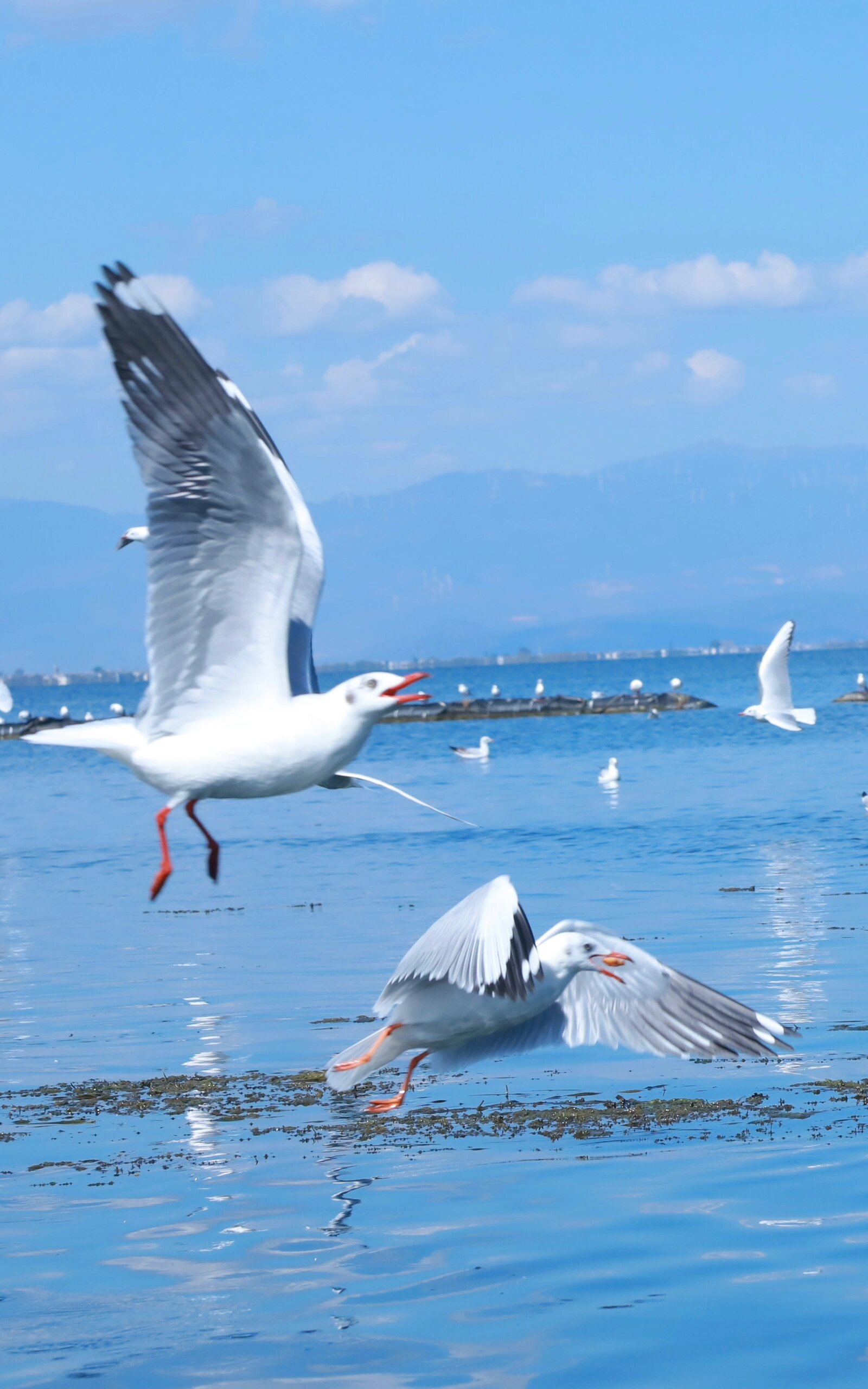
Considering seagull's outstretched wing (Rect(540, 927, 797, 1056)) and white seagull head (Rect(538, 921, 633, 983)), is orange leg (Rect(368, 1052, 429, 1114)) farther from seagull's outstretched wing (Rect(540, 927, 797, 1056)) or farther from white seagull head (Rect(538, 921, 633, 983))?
white seagull head (Rect(538, 921, 633, 983))

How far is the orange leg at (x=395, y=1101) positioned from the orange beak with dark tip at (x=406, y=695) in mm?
5540

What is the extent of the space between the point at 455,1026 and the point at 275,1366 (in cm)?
310

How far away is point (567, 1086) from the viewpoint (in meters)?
13.3

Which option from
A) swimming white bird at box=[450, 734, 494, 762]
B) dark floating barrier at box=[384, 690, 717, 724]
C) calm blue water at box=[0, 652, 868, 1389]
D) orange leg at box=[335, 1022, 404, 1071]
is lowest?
calm blue water at box=[0, 652, 868, 1389]

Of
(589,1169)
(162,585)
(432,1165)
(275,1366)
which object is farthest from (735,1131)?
(162,585)

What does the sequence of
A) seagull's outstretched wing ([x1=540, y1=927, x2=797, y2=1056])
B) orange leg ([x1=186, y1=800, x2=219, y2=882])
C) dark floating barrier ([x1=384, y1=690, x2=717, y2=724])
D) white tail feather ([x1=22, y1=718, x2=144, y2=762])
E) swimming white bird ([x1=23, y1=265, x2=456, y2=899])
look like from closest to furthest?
orange leg ([x1=186, y1=800, x2=219, y2=882]) < swimming white bird ([x1=23, y1=265, x2=456, y2=899]) < white tail feather ([x1=22, y1=718, x2=144, y2=762]) < seagull's outstretched wing ([x1=540, y1=927, x2=797, y2=1056]) < dark floating barrier ([x1=384, y1=690, x2=717, y2=724])

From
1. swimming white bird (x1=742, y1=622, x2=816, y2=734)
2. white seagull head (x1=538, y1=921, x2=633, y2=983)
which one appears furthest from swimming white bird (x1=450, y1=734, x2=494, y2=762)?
white seagull head (x1=538, y1=921, x2=633, y2=983)

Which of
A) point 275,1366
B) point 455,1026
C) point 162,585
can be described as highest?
point 162,585

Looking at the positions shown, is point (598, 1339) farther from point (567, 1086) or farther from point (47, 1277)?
point (567, 1086)

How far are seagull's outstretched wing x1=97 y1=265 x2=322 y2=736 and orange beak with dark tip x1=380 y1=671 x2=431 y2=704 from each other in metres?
0.64

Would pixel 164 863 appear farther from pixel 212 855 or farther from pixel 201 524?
pixel 201 524

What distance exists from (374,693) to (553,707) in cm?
8357

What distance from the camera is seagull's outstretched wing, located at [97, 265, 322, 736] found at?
6883 mm

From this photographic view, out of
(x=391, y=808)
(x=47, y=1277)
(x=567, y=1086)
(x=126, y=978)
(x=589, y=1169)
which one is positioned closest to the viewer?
(x=47, y=1277)
